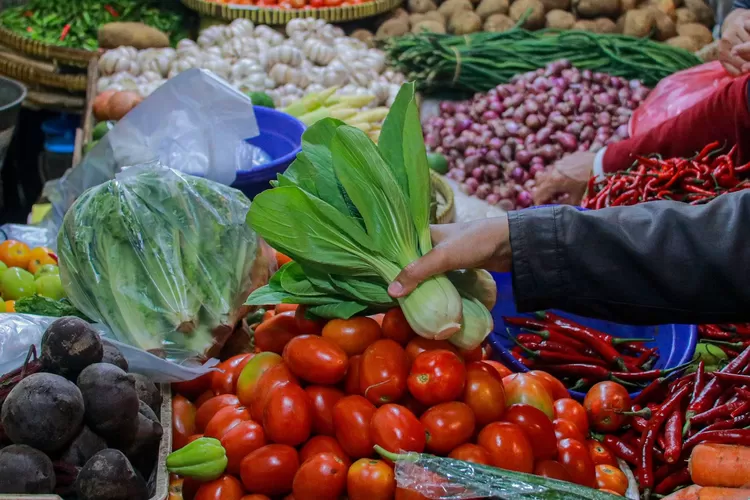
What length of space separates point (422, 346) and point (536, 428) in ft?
1.09

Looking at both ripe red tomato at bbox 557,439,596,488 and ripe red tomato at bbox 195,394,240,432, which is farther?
ripe red tomato at bbox 195,394,240,432

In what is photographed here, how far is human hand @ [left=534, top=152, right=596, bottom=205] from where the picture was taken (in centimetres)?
391

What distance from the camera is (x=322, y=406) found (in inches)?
68.7

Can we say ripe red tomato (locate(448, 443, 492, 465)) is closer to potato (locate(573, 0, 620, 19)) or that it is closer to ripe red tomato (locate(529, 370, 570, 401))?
ripe red tomato (locate(529, 370, 570, 401))

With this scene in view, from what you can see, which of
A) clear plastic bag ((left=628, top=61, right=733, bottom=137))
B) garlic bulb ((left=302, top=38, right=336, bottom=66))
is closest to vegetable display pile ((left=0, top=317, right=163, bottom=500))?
clear plastic bag ((left=628, top=61, right=733, bottom=137))

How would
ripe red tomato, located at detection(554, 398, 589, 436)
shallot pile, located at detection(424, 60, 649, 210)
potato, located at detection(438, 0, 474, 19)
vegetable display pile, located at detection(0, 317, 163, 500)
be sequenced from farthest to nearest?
potato, located at detection(438, 0, 474, 19), shallot pile, located at detection(424, 60, 649, 210), ripe red tomato, located at detection(554, 398, 589, 436), vegetable display pile, located at detection(0, 317, 163, 500)

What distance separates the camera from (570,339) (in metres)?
2.67

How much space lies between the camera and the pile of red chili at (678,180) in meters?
3.27

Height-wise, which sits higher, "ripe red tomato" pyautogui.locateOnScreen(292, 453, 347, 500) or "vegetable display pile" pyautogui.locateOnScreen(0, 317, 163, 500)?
"vegetable display pile" pyautogui.locateOnScreen(0, 317, 163, 500)

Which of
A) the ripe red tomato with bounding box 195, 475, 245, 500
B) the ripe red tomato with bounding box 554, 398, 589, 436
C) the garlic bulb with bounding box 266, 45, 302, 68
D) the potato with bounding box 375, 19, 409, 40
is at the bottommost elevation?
the ripe red tomato with bounding box 195, 475, 245, 500

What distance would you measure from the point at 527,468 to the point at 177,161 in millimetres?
2057

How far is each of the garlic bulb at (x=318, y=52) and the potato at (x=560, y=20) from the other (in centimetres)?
202

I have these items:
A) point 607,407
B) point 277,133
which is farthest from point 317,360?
point 277,133

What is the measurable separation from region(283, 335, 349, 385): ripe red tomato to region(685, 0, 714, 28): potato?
19.8 ft
